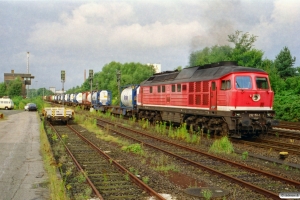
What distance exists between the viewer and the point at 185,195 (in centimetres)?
831

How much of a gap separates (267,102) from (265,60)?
163 ft

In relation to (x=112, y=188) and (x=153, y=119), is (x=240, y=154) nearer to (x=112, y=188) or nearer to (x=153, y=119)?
(x=112, y=188)

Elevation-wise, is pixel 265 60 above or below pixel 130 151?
above

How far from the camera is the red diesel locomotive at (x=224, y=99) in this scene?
16.5 m

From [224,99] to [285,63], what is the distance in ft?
147

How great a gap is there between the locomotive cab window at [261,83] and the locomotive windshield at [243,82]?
1.40 ft

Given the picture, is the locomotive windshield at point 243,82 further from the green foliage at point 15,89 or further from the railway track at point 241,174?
the green foliage at point 15,89

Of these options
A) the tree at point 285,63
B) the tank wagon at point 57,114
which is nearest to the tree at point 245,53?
the tree at point 285,63

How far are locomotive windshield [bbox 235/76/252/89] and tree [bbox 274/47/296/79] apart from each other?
44.3m

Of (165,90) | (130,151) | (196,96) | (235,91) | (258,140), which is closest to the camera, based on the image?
(130,151)

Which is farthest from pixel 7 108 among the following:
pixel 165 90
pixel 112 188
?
pixel 112 188

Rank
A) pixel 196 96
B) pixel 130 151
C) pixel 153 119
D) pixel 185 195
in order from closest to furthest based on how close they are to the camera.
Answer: pixel 185 195 → pixel 130 151 → pixel 196 96 → pixel 153 119

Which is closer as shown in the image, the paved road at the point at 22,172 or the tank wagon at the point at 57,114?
the paved road at the point at 22,172

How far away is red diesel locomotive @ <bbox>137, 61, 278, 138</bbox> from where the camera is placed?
1648 centimetres
